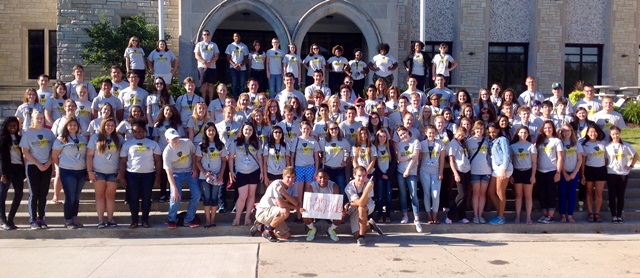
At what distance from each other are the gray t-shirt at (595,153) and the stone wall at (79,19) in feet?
44.9

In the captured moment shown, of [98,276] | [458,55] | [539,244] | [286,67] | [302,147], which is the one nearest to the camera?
[98,276]

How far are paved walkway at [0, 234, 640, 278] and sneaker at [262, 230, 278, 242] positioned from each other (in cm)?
10

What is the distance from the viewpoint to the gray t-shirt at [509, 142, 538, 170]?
9758mm

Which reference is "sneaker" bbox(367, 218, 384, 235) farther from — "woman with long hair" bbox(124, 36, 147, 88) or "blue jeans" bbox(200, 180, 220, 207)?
"woman with long hair" bbox(124, 36, 147, 88)

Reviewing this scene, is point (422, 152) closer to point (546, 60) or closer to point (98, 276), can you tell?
point (98, 276)

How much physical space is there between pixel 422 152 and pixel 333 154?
144 centimetres

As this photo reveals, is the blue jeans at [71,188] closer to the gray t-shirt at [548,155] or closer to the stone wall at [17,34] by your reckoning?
the gray t-shirt at [548,155]

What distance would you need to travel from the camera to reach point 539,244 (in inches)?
348

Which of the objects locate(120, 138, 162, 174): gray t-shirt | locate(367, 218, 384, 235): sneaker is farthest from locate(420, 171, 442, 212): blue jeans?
locate(120, 138, 162, 174): gray t-shirt

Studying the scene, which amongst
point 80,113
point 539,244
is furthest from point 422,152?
point 80,113

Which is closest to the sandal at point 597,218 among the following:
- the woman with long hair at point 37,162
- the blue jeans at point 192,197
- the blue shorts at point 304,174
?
the blue shorts at point 304,174

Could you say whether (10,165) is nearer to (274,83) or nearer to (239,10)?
(274,83)

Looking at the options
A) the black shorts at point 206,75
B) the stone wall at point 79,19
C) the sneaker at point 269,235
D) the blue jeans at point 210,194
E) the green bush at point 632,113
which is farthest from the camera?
the stone wall at point 79,19

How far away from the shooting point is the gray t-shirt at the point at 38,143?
8.90 metres
